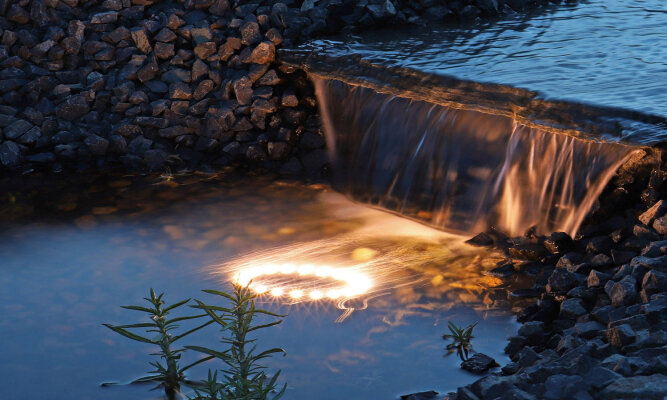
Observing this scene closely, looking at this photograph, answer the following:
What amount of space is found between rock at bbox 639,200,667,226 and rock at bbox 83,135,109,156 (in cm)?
379

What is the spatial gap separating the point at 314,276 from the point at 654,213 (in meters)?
1.64

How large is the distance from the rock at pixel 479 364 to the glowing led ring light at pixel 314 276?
814mm

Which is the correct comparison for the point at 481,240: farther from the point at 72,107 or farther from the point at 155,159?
the point at 72,107

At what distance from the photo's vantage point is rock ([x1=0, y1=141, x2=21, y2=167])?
5.94 m

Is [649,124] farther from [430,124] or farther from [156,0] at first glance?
[156,0]

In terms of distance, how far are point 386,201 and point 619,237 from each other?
1.73 m

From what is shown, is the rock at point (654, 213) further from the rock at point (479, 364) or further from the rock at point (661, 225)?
the rock at point (479, 364)

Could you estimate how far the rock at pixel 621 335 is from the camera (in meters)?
2.80

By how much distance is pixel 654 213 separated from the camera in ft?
12.0

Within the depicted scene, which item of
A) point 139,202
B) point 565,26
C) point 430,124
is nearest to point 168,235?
point 139,202

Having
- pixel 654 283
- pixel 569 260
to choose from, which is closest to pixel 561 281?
pixel 569 260

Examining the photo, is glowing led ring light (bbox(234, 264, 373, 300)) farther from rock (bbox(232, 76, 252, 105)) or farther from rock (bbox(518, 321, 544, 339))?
rock (bbox(232, 76, 252, 105))

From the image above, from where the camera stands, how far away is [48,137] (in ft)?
19.9

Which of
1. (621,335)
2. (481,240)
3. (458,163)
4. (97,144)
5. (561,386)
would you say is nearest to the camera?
(561,386)
